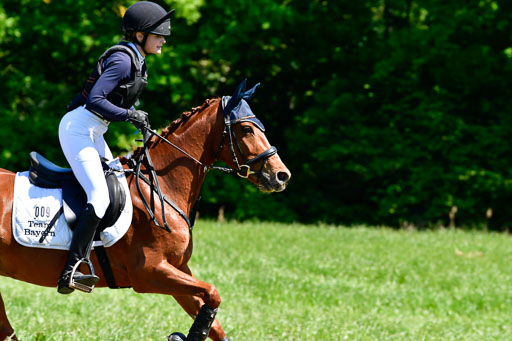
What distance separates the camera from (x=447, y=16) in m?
22.5

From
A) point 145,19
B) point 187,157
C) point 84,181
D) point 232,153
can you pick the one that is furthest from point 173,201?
point 145,19

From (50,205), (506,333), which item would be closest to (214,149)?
(50,205)

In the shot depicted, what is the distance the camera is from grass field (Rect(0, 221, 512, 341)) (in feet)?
28.1

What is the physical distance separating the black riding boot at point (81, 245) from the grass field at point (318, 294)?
1925 millimetres

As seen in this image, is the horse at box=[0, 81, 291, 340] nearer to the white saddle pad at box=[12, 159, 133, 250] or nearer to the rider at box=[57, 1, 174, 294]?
the white saddle pad at box=[12, 159, 133, 250]

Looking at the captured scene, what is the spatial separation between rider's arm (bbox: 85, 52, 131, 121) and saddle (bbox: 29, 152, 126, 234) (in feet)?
1.78

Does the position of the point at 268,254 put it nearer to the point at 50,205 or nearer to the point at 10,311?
the point at 10,311

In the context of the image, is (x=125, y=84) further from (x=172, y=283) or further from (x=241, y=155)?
(x=172, y=283)

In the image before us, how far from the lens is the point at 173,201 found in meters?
5.93

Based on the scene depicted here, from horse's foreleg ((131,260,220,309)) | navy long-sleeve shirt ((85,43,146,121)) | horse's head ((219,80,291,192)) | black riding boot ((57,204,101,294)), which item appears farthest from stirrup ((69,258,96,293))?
horse's head ((219,80,291,192))

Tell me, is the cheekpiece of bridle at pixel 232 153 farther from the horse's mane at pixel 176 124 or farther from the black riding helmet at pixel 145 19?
the black riding helmet at pixel 145 19

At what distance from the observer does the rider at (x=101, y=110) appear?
18.1 ft

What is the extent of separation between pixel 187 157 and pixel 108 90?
2.96ft

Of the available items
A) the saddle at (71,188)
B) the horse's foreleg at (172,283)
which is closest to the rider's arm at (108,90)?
the saddle at (71,188)
